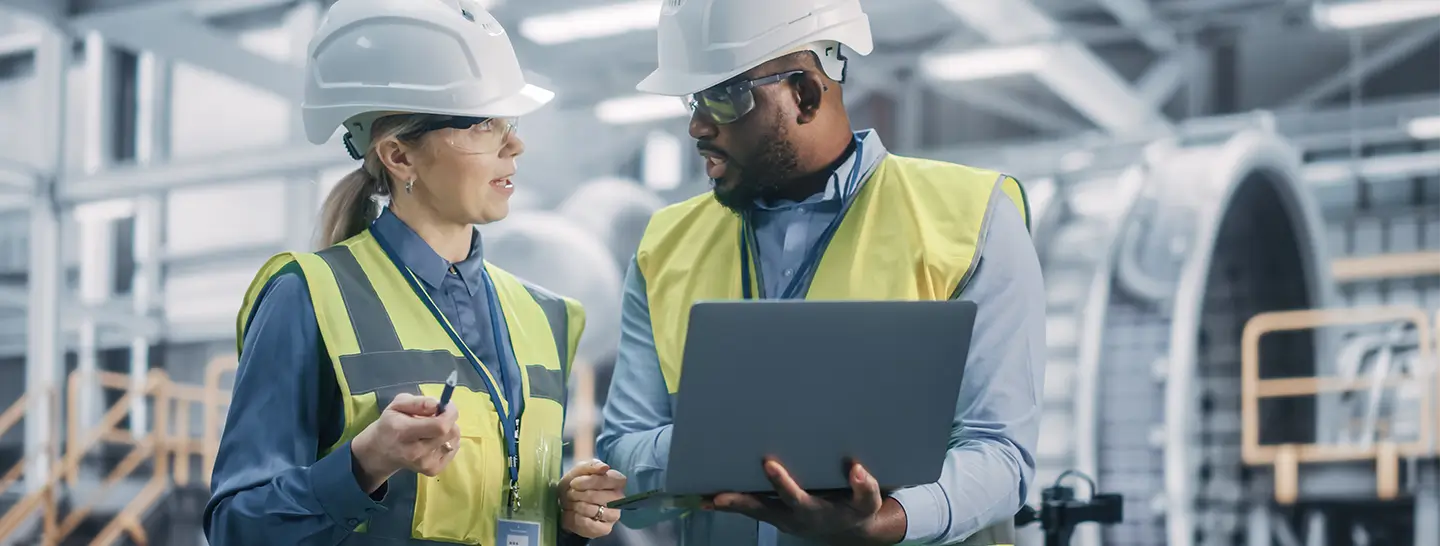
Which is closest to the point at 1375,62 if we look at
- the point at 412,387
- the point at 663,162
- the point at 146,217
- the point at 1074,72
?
the point at 1074,72

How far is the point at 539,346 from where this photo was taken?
2.10 metres

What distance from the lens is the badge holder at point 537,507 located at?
1.94 metres

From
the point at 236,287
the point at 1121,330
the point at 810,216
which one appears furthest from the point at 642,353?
the point at 236,287

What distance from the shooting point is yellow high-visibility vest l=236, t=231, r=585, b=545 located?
1.84 m

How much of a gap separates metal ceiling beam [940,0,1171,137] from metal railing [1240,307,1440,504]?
80 cm

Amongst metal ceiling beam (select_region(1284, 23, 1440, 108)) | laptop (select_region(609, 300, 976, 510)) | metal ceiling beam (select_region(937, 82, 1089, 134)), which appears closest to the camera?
laptop (select_region(609, 300, 976, 510))

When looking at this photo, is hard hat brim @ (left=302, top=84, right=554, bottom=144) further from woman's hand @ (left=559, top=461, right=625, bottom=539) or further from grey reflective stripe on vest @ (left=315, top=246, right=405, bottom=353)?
woman's hand @ (left=559, top=461, right=625, bottom=539)

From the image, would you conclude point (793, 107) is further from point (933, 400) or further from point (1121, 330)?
point (1121, 330)

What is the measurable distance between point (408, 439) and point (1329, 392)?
3597 millimetres

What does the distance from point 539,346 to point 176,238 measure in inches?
186

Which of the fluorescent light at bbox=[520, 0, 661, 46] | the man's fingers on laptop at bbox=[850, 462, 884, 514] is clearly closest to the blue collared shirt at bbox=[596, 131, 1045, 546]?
the man's fingers on laptop at bbox=[850, 462, 884, 514]

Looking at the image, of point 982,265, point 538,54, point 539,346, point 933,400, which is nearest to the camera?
point 933,400

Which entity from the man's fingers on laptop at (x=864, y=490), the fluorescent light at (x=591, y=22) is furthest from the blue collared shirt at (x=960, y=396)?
the fluorescent light at (x=591, y=22)

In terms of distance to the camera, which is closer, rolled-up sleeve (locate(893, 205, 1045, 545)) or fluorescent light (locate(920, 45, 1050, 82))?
rolled-up sleeve (locate(893, 205, 1045, 545))
